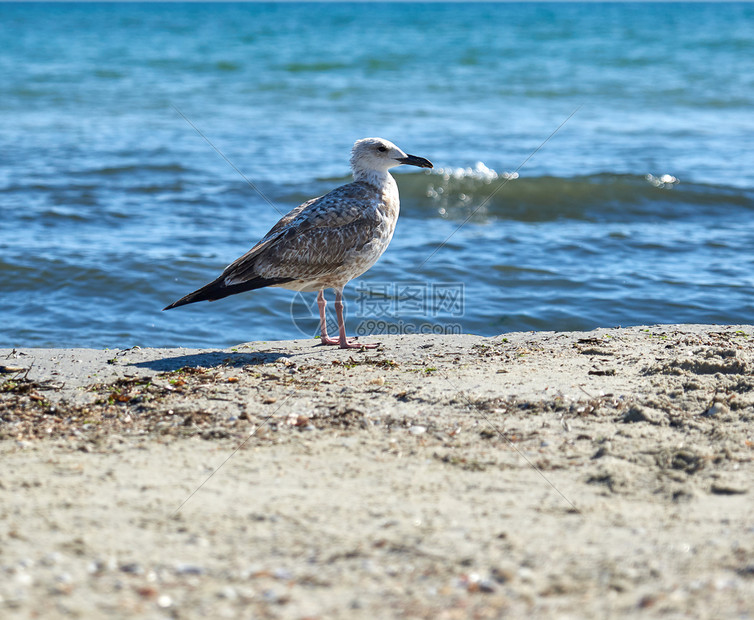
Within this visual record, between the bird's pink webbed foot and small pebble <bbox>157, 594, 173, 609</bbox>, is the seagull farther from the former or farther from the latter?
small pebble <bbox>157, 594, 173, 609</bbox>

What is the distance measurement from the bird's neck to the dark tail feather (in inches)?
47.8

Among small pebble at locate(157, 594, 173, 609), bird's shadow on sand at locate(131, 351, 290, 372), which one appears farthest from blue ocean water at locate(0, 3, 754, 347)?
small pebble at locate(157, 594, 173, 609)

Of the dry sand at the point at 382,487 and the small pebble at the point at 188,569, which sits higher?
the dry sand at the point at 382,487

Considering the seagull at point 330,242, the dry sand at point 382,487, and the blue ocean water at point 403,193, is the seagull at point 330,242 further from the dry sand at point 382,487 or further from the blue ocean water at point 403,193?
the blue ocean water at point 403,193

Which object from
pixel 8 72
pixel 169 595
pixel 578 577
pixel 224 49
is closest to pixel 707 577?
pixel 578 577

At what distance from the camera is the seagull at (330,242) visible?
603 cm

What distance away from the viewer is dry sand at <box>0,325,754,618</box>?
112 inches

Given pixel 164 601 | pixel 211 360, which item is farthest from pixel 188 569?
pixel 211 360

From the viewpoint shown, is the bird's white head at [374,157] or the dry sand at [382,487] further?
the bird's white head at [374,157]

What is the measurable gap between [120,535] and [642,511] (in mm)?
2130

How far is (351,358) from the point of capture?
5805 mm

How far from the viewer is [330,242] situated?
6.20 meters

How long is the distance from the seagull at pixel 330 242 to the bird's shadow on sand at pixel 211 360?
17.5 inches

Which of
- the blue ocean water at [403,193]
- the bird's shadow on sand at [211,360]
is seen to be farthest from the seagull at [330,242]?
the blue ocean water at [403,193]
